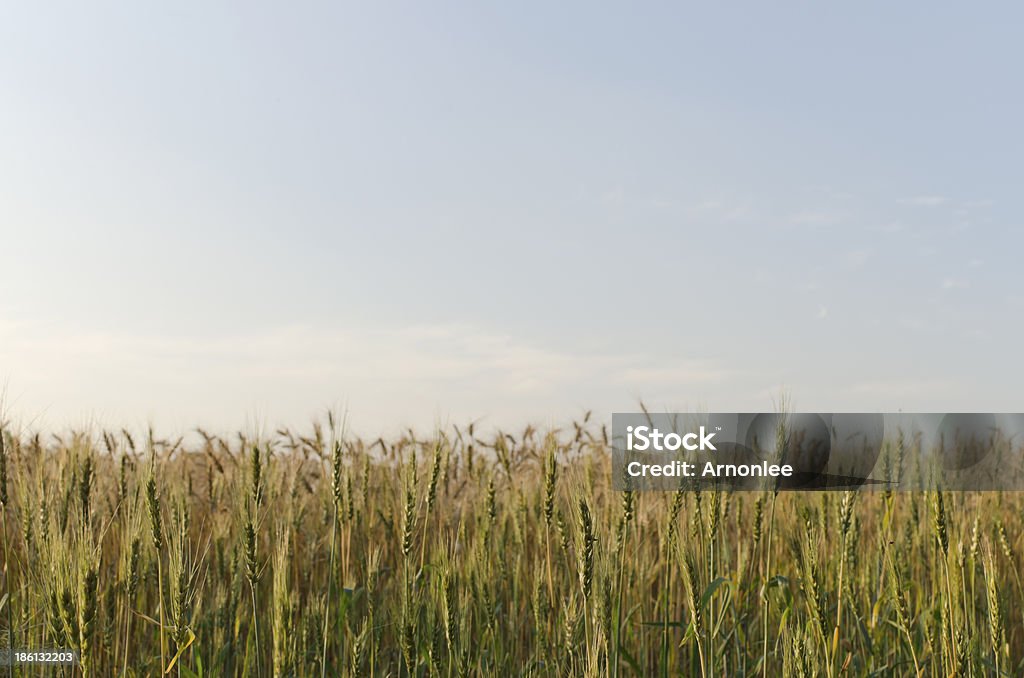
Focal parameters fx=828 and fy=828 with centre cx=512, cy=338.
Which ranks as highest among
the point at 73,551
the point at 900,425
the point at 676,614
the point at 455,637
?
the point at 900,425

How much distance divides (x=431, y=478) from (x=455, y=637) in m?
0.53

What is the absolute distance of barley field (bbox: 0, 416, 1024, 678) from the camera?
2.23 meters

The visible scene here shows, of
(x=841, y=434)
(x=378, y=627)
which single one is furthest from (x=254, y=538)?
(x=841, y=434)

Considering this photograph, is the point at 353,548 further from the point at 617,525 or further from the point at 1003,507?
the point at 1003,507

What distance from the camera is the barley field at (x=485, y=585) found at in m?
2.23

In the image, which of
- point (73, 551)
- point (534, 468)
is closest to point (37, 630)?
point (73, 551)

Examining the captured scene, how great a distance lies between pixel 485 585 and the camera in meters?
3.20

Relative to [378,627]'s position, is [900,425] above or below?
above

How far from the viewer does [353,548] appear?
4.12 metres

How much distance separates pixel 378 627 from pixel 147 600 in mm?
1389

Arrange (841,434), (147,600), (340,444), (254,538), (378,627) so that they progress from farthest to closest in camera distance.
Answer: (841,434) < (147,600) < (378,627) < (340,444) < (254,538)

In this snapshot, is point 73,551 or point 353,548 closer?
point 73,551

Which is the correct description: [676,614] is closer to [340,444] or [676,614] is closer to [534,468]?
[340,444]

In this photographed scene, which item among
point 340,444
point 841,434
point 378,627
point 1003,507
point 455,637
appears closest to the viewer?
point 455,637
